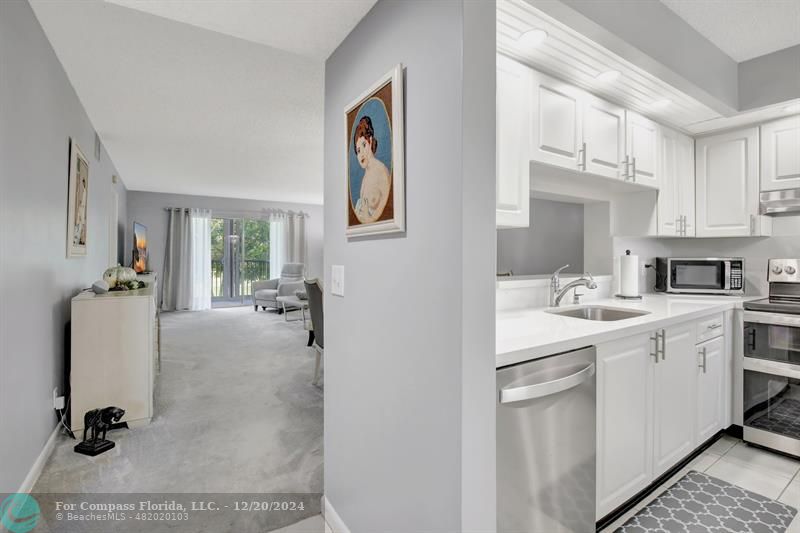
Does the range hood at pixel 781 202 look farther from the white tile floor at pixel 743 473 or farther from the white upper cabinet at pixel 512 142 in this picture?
the white upper cabinet at pixel 512 142

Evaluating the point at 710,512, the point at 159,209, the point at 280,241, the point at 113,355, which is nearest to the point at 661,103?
the point at 710,512

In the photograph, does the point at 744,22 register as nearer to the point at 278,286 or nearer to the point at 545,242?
the point at 545,242

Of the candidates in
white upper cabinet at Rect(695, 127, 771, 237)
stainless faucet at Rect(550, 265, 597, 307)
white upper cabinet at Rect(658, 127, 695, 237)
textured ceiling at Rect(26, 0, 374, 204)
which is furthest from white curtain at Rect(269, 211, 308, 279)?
white upper cabinet at Rect(695, 127, 771, 237)

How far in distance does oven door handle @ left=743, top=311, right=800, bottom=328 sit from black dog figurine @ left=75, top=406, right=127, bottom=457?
408 cm

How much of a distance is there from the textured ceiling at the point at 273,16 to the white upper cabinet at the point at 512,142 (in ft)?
2.38

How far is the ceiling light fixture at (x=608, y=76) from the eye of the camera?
6.66ft

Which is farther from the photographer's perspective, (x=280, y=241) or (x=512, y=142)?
(x=280, y=241)

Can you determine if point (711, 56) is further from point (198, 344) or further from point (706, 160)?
point (198, 344)

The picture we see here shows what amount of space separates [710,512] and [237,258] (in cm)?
885

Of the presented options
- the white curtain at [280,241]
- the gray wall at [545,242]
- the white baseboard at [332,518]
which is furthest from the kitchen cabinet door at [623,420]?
the white curtain at [280,241]

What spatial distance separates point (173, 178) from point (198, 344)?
9.97ft

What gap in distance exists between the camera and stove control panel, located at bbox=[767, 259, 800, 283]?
8.71ft

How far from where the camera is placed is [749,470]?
218 centimetres

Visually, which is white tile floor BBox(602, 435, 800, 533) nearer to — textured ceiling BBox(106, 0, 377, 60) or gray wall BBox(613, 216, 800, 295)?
gray wall BBox(613, 216, 800, 295)
